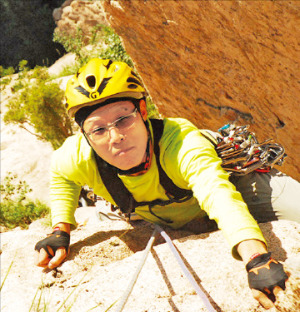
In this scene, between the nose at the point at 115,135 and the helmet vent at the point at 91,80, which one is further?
the helmet vent at the point at 91,80

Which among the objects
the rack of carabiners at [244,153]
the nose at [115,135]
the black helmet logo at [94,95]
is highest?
the black helmet logo at [94,95]

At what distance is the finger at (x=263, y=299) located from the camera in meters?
1.74

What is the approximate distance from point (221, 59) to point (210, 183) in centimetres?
238

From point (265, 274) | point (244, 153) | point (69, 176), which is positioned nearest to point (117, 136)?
point (69, 176)

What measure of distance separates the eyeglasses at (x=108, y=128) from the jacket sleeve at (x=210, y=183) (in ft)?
1.52

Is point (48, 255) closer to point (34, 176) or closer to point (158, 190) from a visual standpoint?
point (158, 190)

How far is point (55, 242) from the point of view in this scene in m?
3.00

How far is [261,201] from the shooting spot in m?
3.25

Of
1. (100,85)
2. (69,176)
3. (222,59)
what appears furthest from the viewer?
(222,59)

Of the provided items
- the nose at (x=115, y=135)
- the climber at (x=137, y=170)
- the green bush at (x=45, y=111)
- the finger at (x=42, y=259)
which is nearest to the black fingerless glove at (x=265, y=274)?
the climber at (x=137, y=170)

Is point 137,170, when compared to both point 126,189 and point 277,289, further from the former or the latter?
point 277,289

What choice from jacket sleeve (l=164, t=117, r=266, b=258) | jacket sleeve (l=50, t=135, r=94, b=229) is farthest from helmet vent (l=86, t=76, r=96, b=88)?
jacket sleeve (l=164, t=117, r=266, b=258)

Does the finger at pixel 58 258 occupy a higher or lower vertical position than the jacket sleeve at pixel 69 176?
lower

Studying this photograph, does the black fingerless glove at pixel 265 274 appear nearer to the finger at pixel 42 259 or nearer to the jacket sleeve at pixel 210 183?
the jacket sleeve at pixel 210 183
